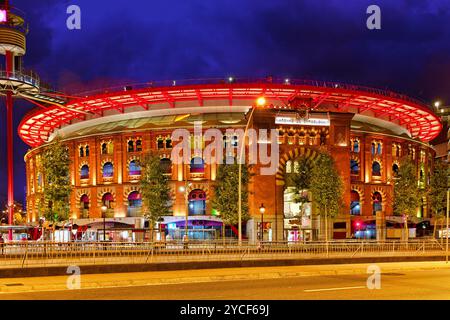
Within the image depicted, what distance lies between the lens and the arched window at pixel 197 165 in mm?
70781

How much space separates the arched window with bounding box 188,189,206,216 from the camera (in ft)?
232

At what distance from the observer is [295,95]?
229 feet

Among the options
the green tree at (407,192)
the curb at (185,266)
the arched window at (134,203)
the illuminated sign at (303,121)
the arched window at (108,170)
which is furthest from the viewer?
the arched window at (108,170)

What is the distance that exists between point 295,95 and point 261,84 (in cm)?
506

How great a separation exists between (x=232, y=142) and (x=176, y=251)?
136ft

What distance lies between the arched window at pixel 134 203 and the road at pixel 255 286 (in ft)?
161

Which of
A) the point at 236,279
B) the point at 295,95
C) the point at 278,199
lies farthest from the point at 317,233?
the point at 236,279

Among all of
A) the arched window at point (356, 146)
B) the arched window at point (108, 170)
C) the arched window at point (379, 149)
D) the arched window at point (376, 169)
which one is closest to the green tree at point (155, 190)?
the arched window at point (108, 170)

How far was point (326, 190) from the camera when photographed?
59062mm

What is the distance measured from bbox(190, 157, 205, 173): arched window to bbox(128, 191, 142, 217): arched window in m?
8.21

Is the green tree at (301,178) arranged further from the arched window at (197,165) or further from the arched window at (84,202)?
the arched window at (84,202)

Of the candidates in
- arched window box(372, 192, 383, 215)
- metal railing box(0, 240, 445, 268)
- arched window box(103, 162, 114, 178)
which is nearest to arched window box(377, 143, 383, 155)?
arched window box(372, 192, 383, 215)
